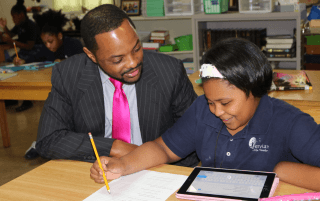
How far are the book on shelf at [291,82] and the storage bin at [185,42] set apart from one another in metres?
1.84

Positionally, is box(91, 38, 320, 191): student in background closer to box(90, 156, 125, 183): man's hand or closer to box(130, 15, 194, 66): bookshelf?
box(90, 156, 125, 183): man's hand

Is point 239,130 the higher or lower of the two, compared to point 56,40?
lower

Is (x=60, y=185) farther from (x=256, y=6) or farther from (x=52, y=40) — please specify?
(x=256, y=6)

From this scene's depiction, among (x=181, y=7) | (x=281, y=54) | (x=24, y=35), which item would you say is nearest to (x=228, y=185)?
(x=281, y=54)

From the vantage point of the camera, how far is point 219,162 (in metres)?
1.22

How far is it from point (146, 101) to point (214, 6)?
2.36m

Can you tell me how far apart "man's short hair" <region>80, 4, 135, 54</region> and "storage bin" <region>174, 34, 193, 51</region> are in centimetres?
267

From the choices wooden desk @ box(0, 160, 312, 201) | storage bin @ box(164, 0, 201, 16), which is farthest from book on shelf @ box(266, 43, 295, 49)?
wooden desk @ box(0, 160, 312, 201)

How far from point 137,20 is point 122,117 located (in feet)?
9.59

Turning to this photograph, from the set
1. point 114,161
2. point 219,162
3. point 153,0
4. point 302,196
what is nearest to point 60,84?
point 114,161

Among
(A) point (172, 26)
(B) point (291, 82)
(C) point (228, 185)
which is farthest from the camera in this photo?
(A) point (172, 26)

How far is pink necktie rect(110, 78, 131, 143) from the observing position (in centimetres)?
154

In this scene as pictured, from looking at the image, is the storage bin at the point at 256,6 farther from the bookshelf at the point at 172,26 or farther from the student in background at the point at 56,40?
the student in background at the point at 56,40

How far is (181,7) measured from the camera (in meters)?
3.82
